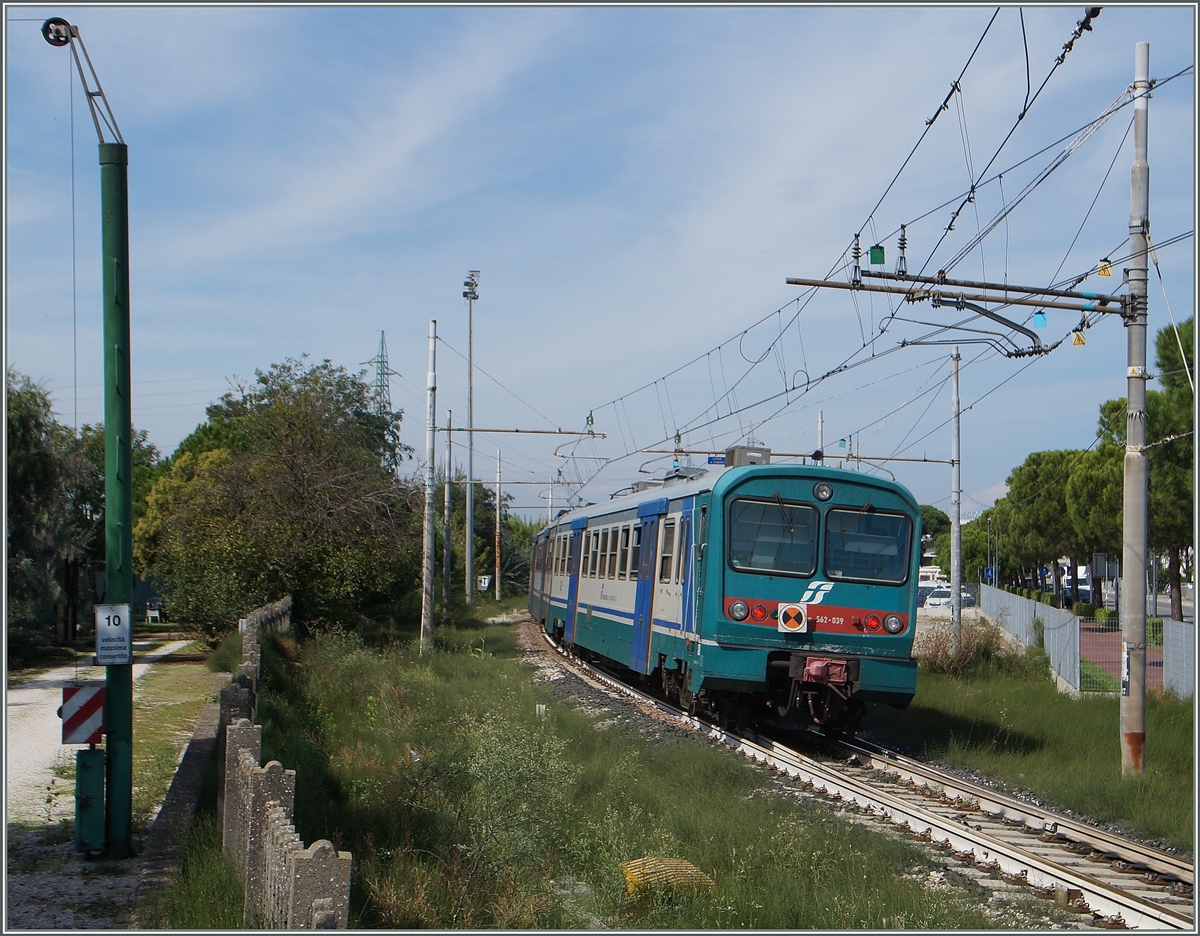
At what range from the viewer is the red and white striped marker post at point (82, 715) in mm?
8336

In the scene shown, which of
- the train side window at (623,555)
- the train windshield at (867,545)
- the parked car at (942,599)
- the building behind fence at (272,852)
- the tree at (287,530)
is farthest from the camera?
the parked car at (942,599)

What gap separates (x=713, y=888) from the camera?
7113 mm

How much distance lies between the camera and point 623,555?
17625 millimetres

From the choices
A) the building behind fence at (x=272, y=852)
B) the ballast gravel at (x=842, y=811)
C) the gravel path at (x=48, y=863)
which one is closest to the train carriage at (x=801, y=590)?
the ballast gravel at (x=842, y=811)

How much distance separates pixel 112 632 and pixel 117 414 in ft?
5.46

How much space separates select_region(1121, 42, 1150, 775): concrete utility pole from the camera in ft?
38.0

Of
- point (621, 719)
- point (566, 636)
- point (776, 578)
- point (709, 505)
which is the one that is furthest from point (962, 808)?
point (566, 636)

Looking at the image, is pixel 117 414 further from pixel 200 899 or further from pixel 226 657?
pixel 226 657

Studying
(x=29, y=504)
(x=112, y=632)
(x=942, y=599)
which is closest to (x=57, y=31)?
(x=112, y=632)

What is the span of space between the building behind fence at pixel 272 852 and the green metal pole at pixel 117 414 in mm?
840

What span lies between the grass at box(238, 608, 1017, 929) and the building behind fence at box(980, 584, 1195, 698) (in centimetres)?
874

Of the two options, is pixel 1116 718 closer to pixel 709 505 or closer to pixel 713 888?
pixel 709 505

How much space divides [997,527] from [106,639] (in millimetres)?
69233

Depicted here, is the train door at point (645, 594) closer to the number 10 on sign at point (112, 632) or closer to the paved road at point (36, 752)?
the paved road at point (36, 752)
